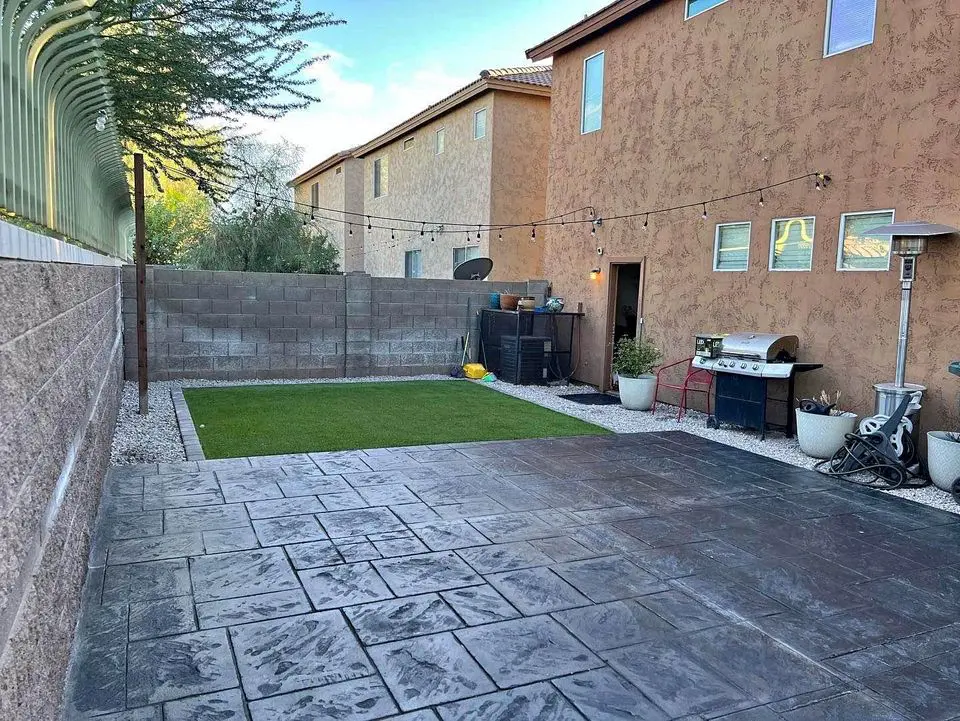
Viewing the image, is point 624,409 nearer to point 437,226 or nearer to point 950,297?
point 950,297

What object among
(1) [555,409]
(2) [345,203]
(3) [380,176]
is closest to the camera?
(1) [555,409]

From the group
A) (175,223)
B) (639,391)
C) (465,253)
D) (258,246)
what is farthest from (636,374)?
(175,223)

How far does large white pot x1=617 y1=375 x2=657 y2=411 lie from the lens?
8.70 m

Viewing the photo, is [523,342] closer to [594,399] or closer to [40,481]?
[594,399]

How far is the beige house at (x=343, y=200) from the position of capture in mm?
20281

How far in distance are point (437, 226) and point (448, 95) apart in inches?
108

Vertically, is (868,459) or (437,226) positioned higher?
(437,226)

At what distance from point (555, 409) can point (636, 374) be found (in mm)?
1100

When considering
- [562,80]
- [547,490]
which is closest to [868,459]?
[547,490]

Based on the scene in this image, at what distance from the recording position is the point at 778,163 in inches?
295

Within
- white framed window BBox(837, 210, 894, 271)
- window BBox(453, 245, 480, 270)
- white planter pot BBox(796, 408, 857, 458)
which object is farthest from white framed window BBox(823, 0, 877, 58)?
window BBox(453, 245, 480, 270)

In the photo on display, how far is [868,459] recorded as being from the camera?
5789 millimetres

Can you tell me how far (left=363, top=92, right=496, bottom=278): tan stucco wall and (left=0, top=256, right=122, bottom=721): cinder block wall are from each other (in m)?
10.6

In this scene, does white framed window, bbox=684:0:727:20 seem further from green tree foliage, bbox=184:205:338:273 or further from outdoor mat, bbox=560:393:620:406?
green tree foliage, bbox=184:205:338:273
